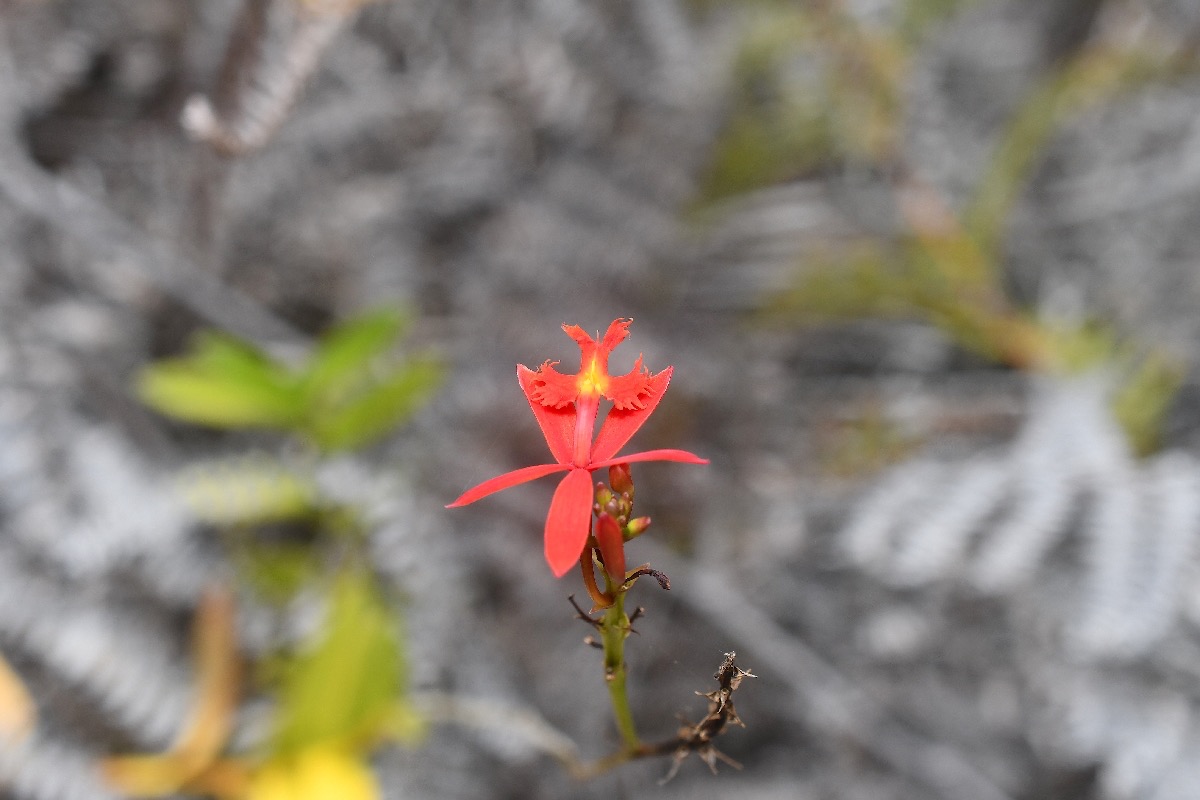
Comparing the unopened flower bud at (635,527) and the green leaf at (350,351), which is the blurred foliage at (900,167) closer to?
the green leaf at (350,351)

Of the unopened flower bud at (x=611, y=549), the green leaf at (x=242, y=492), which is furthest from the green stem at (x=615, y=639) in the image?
the green leaf at (x=242, y=492)

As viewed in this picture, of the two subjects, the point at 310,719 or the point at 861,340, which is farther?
the point at 861,340

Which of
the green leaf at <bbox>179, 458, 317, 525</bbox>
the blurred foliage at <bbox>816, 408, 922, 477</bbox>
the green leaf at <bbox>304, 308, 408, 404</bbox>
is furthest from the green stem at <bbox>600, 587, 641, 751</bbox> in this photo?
the blurred foliage at <bbox>816, 408, 922, 477</bbox>

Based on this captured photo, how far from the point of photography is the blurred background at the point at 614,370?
832mm

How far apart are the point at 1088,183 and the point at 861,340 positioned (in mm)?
399

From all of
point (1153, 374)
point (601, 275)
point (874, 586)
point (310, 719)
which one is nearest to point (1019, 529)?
point (874, 586)

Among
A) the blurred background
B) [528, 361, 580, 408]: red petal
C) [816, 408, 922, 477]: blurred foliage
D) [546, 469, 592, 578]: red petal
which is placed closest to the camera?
[546, 469, 592, 578]: red petal

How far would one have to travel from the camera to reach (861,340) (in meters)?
1.23

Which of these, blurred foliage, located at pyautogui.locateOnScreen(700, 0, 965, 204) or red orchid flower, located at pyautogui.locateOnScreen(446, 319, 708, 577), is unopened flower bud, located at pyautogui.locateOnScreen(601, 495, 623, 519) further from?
blurred foliage, located at pyautogui.locateOnScreen(700, 0, 965, 204)

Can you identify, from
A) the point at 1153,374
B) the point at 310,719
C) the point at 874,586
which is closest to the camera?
the point at 310,719

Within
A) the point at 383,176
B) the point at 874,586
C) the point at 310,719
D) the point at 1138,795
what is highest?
the point at 383,176

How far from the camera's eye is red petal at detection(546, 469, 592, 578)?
271 mm

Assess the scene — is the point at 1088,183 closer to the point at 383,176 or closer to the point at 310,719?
the point at 383,176

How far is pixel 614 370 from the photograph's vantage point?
1062mm
